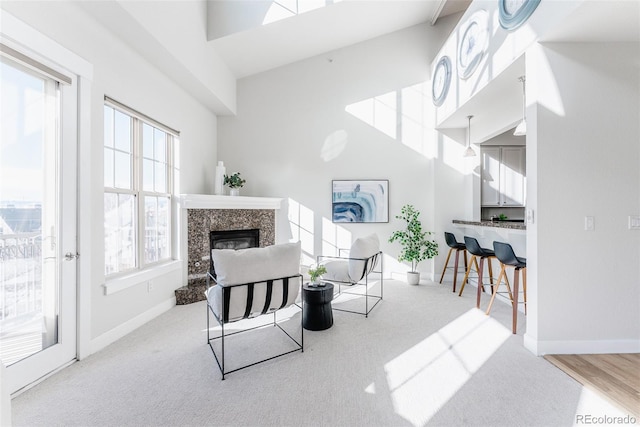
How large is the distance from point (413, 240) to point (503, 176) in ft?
7.54

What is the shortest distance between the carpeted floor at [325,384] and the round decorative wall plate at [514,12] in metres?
2.79

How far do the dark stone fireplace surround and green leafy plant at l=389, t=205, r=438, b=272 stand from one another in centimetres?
241

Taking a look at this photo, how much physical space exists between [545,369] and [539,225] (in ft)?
3.56

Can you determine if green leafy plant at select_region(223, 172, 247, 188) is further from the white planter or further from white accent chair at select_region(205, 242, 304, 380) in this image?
the white planter

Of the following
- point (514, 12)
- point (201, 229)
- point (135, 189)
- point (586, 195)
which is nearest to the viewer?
point (586, 195)

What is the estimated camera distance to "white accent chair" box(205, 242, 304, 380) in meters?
2.15

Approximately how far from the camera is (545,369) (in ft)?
7.00

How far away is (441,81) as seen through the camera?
14.4ft

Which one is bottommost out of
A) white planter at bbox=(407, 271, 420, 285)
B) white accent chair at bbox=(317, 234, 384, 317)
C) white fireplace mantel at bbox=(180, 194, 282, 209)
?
white planter at bbox=(407, 271, 420, 285)

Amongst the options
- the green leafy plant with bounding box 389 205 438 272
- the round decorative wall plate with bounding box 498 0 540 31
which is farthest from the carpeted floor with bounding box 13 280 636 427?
the round decorative wall plate with bounding box 498 0 540 31

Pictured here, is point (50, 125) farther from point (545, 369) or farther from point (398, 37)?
point (398, 37)

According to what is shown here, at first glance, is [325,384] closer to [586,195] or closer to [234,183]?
[586,195]

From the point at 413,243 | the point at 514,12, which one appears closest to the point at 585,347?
the point at 413,243

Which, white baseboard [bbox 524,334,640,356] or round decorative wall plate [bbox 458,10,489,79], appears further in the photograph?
round decorative wall plate [bbox 458,10,489,79]
